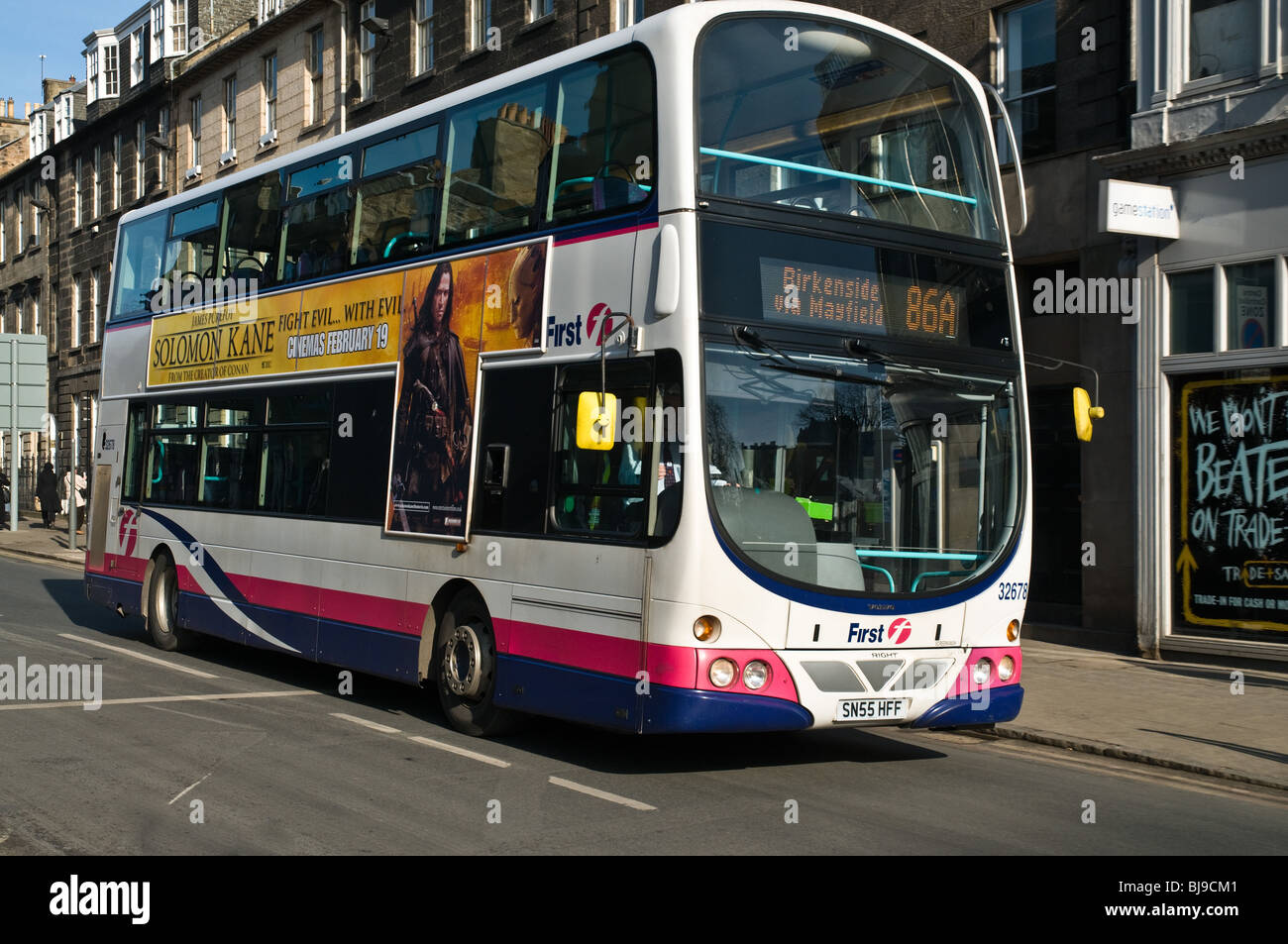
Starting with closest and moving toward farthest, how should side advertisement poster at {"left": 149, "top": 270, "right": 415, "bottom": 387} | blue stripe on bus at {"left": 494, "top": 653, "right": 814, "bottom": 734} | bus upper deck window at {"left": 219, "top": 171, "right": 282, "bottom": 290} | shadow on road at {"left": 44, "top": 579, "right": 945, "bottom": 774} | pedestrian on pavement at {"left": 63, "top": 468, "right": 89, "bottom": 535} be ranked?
blue stripe on bus at {"left": 494, "top": 653, "right": 814, "bottom": 734} → shadow on road at {"left": 44, "top": 579, "right": 945, "bottom": 774} → side advertisement poster at {"left": 149, "top": 270, "right": 415, "bottom": 387} → bus upper deck window at {"left": 219, "top": 171, "right": 282, "bottom": 290} → pedestrian on pavement at {"left": 63, "top": 468, "right": 89, "bottom": 535}

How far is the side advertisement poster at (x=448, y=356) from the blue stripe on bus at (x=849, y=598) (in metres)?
2.32

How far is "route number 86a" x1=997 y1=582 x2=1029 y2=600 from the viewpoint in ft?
29.5

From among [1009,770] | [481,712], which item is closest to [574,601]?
[481,712]

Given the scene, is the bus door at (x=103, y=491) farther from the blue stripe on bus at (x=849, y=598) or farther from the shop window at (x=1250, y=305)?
the shop window at (x=1250, y=305)

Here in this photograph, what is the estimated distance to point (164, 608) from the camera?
14742 millimetres

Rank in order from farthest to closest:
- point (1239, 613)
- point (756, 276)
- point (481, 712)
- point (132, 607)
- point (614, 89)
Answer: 1. point (132, 607)
2. point (1239, 613)
3. point (481, 712)
4. point (614, 89)
5. point (756, 276)

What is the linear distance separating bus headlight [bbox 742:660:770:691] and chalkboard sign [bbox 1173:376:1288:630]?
8145 mm

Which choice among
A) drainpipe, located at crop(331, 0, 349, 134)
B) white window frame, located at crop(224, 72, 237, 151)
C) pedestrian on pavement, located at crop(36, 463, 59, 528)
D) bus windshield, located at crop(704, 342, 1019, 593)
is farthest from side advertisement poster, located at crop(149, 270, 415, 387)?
pedestrian on pavement, located at crop(36, 463, 59, 528)

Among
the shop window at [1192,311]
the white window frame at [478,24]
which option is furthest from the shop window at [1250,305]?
the white window frame at [478,24]

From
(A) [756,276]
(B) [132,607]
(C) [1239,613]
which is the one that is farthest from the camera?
(B) [132,607]

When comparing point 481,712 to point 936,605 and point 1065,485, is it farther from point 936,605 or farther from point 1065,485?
point 1065,485

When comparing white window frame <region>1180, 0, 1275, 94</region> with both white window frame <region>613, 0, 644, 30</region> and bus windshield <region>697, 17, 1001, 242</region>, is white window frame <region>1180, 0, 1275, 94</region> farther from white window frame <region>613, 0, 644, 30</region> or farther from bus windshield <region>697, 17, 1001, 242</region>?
white window frame <region>613, 0, 644, 30</region>

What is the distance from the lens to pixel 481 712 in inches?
384

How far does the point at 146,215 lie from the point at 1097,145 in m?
11.0
